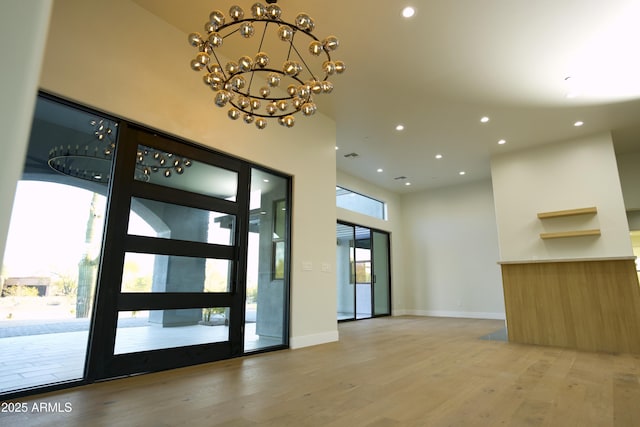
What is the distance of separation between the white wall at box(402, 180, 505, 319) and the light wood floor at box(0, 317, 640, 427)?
14.5ft

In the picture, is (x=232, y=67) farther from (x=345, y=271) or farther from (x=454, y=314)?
(x=454, y=314)

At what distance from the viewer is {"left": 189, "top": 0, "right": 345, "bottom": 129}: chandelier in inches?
103

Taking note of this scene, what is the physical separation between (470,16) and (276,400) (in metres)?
3.86

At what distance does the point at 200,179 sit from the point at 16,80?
369 cm

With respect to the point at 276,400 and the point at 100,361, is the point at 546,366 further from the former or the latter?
the point at 100,361

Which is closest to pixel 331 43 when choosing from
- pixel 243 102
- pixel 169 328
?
pixel 243 102

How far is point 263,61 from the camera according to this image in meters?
2.79

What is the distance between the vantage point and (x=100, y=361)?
287 cm

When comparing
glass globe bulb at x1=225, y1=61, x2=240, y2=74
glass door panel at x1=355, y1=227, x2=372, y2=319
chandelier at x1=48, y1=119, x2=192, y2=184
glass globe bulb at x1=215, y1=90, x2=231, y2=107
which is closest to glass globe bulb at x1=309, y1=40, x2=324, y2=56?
glass globe bulb at x1=225, y1=61, x2=240, y2=74

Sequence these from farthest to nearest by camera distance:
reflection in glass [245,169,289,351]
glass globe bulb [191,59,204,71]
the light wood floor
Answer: reflection in glass [245,169,289,351]
glass globe bulb [191,59,204,71]
the light wood floor

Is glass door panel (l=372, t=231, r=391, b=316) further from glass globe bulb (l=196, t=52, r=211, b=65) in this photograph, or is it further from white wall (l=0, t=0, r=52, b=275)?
white wall (l=0, t=0, r=52, b=275)

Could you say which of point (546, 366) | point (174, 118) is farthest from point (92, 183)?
point (546, 366)

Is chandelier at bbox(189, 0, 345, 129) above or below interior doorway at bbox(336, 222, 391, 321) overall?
above

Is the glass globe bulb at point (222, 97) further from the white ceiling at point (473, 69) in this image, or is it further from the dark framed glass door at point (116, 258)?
the white ceiling at point (473, 69)
